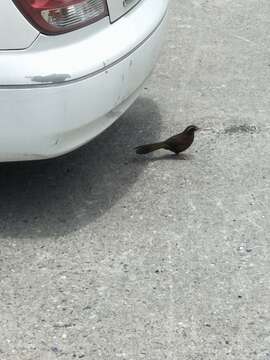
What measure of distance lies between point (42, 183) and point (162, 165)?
724 mm

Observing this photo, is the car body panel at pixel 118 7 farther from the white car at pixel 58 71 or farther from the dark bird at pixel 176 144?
the dark bird at pixel 176 144

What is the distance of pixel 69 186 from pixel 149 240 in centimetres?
Result: 72

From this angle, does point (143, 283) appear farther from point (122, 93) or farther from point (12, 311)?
point (122, 93)

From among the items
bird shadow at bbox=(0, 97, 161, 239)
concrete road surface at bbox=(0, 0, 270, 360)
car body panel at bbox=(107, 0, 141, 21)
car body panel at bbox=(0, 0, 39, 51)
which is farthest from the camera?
bird shadow at bbox=(0, 97, 161, 239)

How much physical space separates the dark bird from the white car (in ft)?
2.64

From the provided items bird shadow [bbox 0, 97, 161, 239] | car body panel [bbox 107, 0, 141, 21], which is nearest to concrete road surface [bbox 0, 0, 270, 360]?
bird shadow [bbox 0, 97, 161, 239]

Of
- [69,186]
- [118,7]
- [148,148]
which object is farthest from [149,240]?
[118,7]

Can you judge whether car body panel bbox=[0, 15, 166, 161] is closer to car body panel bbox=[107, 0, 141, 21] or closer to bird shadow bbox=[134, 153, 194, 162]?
car body panel bbox=[107, 0, 141, 21]

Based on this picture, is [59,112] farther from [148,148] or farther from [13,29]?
[148,148]

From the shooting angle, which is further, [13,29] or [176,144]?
[176,144]

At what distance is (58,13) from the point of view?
366 centimetres

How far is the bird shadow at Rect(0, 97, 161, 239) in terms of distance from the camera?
416 centimetres

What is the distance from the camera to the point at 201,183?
4.55m

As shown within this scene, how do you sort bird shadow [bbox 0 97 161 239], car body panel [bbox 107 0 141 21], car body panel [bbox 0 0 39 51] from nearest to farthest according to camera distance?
car body panel [bbox 0 0 39 51] < car body panel [bbox 107 0 141 21] < bird shadow [bbox 0 97 161 239]
